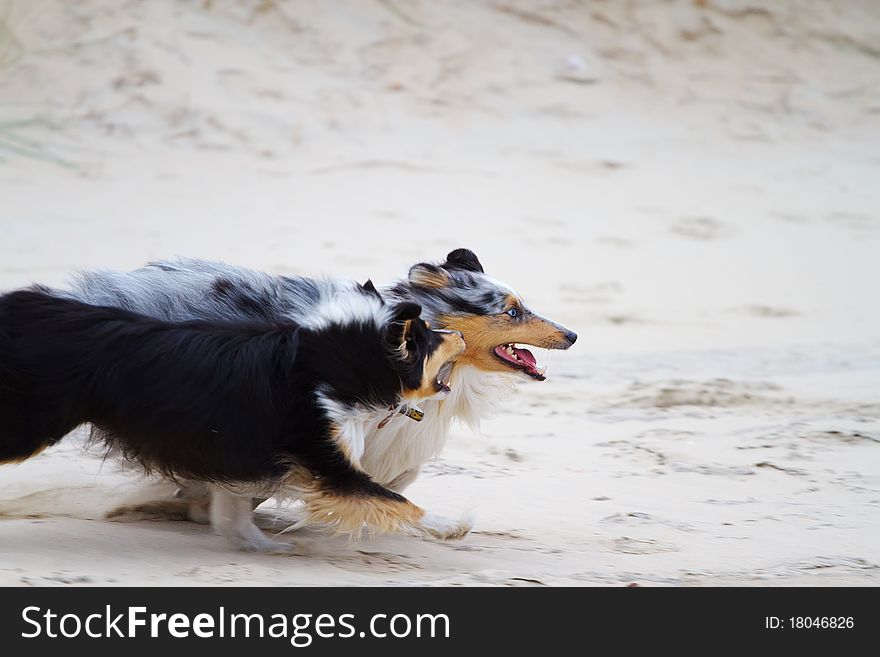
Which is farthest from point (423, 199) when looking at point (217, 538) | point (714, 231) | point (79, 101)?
point (217, 538)

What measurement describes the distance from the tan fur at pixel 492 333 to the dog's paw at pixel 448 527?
66cm

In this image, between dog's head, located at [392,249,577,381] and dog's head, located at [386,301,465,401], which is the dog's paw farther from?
Result: dog's head, located at [392,249,577,381]

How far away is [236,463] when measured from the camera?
4.63 meters

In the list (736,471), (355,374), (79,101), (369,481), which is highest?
(355,374)

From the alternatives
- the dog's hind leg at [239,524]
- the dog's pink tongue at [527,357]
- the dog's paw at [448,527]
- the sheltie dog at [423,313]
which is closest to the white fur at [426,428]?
the sheltie dog at [423,313]

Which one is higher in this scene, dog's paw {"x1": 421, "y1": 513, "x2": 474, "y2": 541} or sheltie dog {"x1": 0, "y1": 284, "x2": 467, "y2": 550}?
sheltie dog {"x1": 0, "y1": 284, "x2": 467, "y2": 550}

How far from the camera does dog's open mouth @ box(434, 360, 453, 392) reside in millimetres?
5102

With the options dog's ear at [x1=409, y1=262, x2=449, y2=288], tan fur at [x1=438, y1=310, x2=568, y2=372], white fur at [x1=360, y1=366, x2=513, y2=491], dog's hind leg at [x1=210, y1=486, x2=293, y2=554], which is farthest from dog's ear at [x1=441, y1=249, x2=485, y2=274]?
dog's hind leg at [x1=210, y1=486, x2=293, y2=554]

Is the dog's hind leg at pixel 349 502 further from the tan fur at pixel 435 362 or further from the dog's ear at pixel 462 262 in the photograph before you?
the dog's ear at pixel 462 262

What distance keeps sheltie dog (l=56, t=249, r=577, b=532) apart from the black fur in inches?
20.3

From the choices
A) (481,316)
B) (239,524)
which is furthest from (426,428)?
(239,524)

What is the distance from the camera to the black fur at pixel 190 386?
4.57 metres
